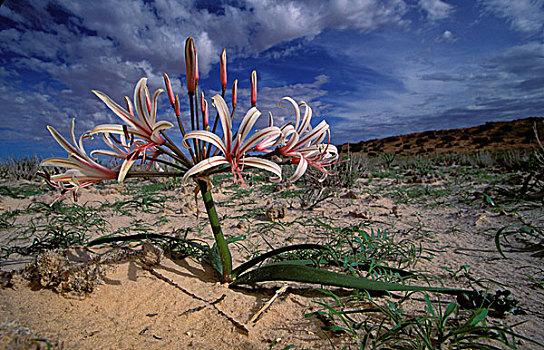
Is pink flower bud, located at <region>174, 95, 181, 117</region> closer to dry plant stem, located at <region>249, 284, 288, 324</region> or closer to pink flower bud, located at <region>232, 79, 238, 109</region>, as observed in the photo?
pink flower bud, located at <region>232, 79, 238, 109</region>

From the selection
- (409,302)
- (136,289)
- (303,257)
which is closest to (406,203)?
(303,257)

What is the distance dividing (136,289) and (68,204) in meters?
3.72

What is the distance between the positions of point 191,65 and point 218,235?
3.12 feet

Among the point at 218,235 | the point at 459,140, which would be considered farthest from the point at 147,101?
the point at 459,140

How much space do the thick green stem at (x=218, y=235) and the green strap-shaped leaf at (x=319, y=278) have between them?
99 mm

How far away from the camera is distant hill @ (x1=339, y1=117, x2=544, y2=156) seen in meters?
28.9

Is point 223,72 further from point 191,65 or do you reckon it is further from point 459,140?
point 459,140

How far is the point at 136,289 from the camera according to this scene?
1805 millimetres

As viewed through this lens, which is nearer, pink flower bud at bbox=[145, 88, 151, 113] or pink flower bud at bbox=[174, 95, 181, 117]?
pink flower bud at bbox=[145, 88, 151, 113]

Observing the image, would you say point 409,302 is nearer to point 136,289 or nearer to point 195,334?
point 195,334

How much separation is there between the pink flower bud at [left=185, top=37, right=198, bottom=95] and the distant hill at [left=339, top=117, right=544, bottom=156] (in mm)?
26243

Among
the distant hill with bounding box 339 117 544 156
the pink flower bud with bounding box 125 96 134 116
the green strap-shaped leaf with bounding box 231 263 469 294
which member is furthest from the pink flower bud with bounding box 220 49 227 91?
the distant hill with bounding box 339 117 544 156

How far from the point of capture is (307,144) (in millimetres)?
1814

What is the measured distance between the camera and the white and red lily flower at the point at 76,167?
5.22 ft
